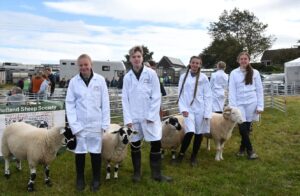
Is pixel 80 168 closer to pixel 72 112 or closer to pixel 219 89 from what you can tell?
pixel 72 112

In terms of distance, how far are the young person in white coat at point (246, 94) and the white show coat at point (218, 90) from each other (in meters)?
2.72

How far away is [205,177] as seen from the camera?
6461 mm

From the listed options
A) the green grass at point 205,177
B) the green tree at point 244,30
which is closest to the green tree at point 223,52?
the green tree at point 244,30

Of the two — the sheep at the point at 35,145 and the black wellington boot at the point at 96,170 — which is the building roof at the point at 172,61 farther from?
the black wellington boot at the point at 96,170

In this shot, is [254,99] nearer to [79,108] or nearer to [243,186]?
[243,186]

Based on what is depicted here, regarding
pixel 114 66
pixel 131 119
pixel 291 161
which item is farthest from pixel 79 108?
pixel 114 66

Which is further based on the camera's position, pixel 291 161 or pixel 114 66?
pixel 114 66

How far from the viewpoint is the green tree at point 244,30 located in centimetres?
6047

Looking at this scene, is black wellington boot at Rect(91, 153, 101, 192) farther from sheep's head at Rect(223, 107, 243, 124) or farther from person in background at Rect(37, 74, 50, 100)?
person in background at Rect(37, 74, 50, 100)

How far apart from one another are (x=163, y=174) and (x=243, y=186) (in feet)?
4.58

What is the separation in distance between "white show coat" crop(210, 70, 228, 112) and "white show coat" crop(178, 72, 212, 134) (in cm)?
357

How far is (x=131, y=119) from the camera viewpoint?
19.5ft

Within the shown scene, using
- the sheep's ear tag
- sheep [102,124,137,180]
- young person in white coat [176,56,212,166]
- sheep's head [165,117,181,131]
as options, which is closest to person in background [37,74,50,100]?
sheep's head [165,117,181,131]

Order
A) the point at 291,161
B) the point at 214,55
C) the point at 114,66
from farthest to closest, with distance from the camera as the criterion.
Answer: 1. the point at 214,55
2. the point at 114,66
3. the point at 291,161
